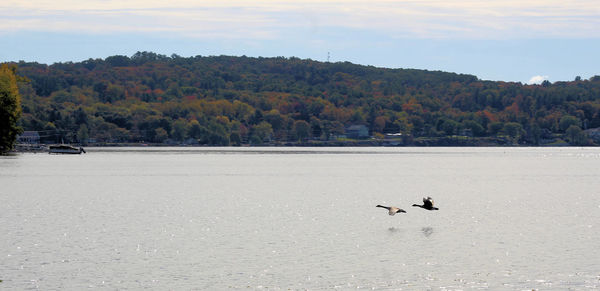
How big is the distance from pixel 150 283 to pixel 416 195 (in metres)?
50.8

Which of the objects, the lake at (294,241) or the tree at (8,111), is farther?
the tree at (8,111)

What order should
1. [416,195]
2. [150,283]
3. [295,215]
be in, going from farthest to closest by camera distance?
[416,195], [295,215], [150,283]

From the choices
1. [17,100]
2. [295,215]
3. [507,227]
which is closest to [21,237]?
[295,215]

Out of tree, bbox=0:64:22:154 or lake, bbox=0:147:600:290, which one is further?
tree, bbox=0:64:22:154

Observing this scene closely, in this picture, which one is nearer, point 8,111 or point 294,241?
point 294,241

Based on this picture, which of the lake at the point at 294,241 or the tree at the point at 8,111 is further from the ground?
the tree at the point at 8,111

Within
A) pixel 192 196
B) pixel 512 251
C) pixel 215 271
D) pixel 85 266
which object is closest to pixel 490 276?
pixel 512 251

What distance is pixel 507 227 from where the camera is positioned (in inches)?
1928

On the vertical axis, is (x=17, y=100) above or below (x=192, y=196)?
above

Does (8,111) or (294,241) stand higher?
(8,111)

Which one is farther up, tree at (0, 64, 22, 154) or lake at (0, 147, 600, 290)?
tree at (0, 64, 22, 154)

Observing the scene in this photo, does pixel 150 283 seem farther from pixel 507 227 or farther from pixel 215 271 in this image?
pixel 507 227

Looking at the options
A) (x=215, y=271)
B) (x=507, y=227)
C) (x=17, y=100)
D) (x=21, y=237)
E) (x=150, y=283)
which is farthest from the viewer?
(x=17, y=100)

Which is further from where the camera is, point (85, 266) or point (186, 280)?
point (85, 266)
